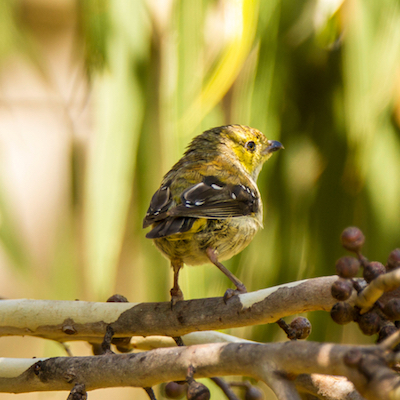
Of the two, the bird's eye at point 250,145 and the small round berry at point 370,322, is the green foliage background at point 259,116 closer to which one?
the bird's eye at point 250,145

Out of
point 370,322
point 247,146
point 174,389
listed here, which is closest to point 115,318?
point 174,389

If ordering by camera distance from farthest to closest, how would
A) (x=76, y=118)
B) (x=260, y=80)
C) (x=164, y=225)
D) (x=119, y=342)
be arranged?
(x=76, y=118) → (x=260, y=80) → (x=164, y=225) → (x=119, y=342)

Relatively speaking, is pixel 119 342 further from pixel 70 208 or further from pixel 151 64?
pixel 151 64

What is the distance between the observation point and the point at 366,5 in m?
2.05

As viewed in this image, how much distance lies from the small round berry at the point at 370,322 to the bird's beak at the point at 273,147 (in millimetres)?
1458

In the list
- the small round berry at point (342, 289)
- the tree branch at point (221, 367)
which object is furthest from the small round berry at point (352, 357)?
the small round berry at point (342, 289)

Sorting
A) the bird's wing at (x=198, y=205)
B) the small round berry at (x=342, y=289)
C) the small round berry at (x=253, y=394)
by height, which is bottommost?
the small round berry at (x=253, y=394)

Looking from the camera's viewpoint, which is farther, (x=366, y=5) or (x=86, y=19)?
(x=86, y=19)

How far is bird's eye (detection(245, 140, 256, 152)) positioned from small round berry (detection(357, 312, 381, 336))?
5.35 ft

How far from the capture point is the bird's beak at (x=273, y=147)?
2.32 meters

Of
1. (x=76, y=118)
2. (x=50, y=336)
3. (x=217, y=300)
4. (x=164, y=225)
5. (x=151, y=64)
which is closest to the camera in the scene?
(x=217, y=300)

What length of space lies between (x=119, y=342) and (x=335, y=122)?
1.35m

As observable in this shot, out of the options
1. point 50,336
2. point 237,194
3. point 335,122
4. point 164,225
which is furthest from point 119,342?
point 335,122

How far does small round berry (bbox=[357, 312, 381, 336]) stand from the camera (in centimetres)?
90
